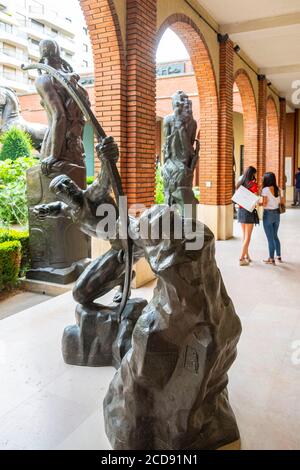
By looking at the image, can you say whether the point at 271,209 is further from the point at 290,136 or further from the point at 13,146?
the point at 290,136

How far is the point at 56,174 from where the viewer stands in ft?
16.2

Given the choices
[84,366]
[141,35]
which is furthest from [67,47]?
[84,366]

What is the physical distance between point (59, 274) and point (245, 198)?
2.91 meters

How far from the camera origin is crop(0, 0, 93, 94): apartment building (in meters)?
40.4

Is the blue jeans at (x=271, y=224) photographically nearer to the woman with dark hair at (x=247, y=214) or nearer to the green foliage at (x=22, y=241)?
the woman with dark hair at (x=247, y=214)

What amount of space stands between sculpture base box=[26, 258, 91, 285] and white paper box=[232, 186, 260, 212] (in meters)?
2.43

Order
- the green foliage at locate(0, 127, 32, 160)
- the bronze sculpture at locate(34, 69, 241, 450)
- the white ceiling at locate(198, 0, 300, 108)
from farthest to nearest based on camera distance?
the green foliage at locate(0, 127, 32, 160) → the white ceiling at locate(198, 0, 300, 108) → the bronze sculpture at locate(34, 69, 241, 450)

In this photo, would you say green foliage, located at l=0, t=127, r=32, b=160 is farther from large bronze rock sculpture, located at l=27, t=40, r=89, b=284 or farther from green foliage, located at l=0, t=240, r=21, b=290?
green foliage, located at l=0, t=240, r=21, b=290

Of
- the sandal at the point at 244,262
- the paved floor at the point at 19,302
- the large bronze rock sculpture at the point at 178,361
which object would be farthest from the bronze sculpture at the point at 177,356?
the sandal at the point at 244,262

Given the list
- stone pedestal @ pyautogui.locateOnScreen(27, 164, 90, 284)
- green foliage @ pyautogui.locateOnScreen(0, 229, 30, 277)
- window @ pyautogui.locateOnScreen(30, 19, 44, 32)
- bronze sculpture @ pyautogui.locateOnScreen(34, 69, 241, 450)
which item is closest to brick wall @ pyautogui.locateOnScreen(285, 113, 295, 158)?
stone pedestal @ pyautogui.locateOnScreen(27, 164, 90, 284)

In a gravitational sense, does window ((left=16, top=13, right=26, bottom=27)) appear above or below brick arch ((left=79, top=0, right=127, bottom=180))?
above

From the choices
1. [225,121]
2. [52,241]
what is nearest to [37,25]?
[225,121]

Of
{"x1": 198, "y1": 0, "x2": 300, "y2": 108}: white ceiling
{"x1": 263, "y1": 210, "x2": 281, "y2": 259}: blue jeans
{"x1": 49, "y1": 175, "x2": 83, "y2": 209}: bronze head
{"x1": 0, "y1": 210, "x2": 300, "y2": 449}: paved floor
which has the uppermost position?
{"x1": 198, "y1": 0, "x2": 300, "y2": 108}: white ceiling

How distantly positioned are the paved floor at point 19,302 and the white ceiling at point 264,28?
5822mm
